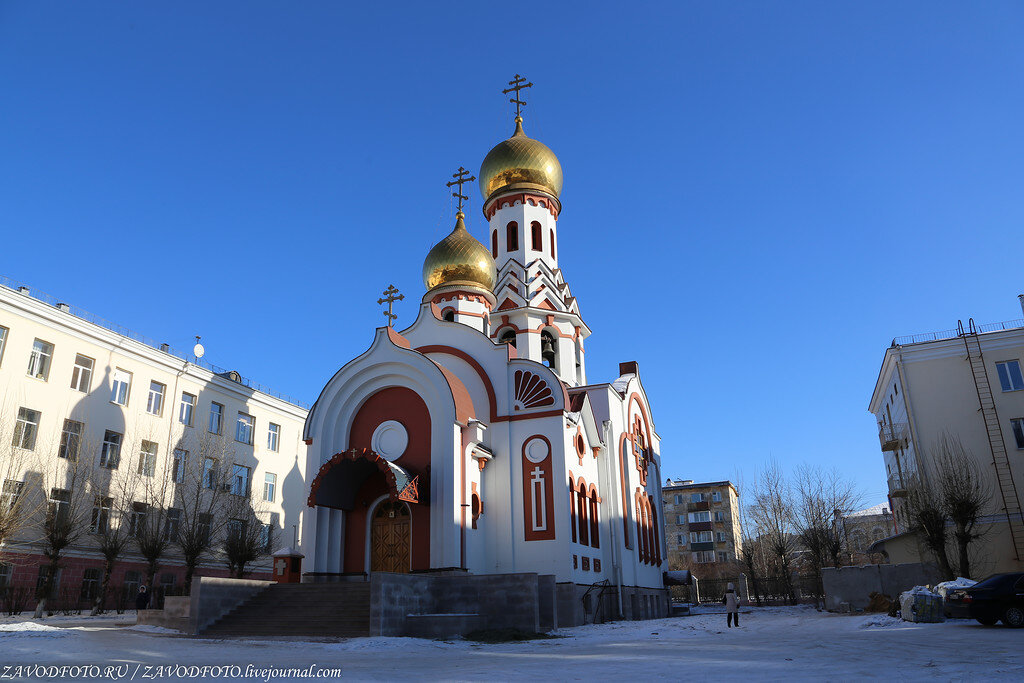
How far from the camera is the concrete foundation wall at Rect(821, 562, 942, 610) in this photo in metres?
20.7

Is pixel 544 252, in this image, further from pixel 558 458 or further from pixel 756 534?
pixel 756 534

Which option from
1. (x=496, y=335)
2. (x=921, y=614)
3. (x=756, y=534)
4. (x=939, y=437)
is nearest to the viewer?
(x=921, y=614)

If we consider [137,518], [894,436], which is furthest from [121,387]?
[894,436]

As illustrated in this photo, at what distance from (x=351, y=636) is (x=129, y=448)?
1552cm

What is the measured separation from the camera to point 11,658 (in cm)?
978

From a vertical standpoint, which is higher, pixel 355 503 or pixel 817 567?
pixel 355 503

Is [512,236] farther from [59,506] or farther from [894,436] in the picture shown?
[59,506]

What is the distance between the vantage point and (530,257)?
1112 inches

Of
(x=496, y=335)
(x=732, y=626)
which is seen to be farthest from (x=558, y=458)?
(x=496, y=335)

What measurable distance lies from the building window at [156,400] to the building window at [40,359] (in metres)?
4.07

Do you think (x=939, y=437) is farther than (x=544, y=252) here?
No

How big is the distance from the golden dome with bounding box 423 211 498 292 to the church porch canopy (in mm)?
8256

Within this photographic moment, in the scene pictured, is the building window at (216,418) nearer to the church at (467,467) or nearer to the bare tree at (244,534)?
the bare tree at (244,534)

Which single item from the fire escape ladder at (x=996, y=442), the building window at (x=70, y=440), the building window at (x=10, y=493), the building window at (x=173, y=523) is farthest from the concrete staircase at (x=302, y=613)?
the fire escape ladder at (x=996, y=442)
